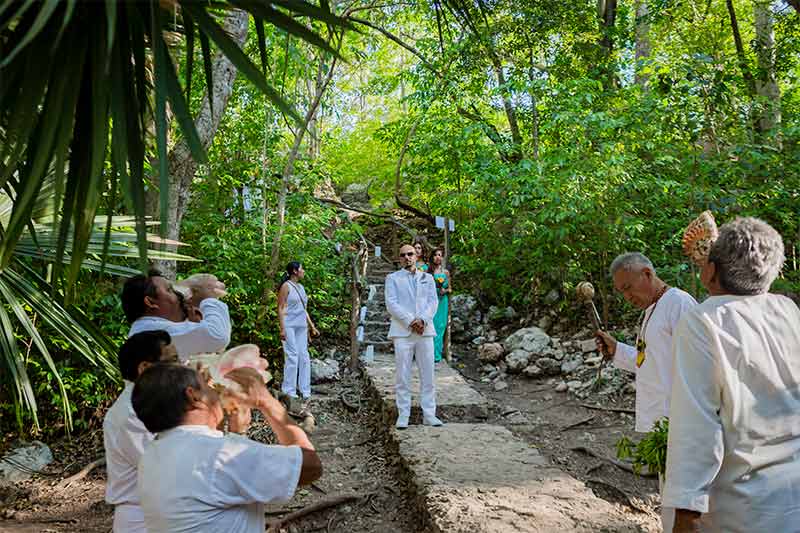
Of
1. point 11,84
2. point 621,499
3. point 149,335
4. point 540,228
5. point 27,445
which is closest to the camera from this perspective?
point 11,84

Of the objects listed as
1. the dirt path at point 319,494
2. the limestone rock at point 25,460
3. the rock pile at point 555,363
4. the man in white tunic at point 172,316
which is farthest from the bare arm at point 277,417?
the rock pile at point 555,363

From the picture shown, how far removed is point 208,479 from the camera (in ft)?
5.82

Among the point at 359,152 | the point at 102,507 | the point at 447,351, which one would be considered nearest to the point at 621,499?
the point at 102,507

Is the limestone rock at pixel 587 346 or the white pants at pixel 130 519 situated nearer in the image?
the white pants at pixel 130 519

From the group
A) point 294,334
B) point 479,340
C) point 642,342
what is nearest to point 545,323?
point 479,340

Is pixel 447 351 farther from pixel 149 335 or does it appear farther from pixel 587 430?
pixel 149 335

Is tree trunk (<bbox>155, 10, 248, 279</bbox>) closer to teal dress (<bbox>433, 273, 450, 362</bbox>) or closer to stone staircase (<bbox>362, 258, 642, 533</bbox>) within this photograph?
stone staircase (<bbox>362, 258, 642, 533</bbox>)

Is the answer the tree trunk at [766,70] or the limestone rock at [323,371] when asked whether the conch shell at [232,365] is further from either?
the tree trunk at [766,70]

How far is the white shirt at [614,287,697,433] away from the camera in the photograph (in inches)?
124

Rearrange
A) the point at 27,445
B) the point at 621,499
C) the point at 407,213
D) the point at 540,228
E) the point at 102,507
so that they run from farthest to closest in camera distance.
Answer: the point at 407,213, the point at 540,228, the point at 27,445, the point at 102,507, the point at 621,499

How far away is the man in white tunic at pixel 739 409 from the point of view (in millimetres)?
1881

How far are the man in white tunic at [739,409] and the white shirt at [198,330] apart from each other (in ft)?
6.19

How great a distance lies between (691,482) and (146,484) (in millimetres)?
1520

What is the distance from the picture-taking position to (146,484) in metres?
1.82
